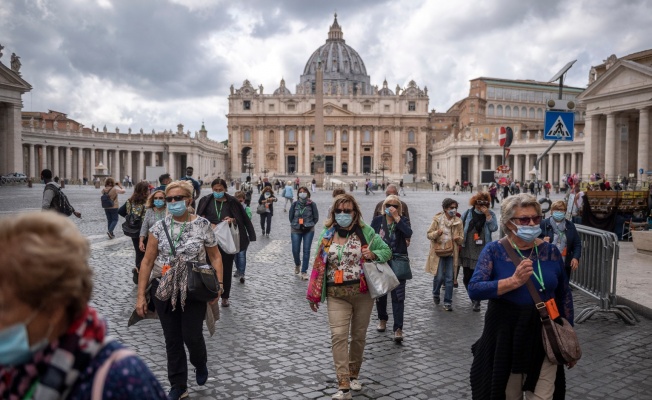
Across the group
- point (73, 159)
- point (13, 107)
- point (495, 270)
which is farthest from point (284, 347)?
point (73, 159)

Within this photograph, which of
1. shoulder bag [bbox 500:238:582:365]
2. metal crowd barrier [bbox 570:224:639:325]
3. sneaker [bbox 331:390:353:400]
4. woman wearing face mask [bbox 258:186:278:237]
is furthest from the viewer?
woman wearing face mask [bbox 258:186:278:237]

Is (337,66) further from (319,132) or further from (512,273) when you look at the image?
(512,273)

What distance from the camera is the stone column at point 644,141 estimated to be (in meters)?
32.5

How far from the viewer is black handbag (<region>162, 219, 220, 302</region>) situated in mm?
4281

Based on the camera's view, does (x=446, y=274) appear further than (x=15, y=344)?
Yes

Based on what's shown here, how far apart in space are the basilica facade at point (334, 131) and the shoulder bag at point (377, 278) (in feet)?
293

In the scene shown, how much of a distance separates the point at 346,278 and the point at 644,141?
3271 cm

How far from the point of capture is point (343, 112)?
94.8 m

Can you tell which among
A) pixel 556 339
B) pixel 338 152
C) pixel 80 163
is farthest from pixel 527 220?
pixel 338 152

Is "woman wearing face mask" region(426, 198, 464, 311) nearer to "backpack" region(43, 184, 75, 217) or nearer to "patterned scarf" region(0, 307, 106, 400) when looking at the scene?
"backpack" region(43, 184, 75, 217)

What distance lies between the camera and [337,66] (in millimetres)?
116125

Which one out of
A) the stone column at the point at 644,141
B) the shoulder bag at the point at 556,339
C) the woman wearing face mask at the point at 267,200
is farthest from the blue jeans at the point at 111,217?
the stone column at the point at 644,141

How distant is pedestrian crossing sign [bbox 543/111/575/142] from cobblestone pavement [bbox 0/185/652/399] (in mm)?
2227

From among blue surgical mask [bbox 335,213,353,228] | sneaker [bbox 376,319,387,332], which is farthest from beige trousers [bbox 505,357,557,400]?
sneaker [bbox 376,319,387,332]
